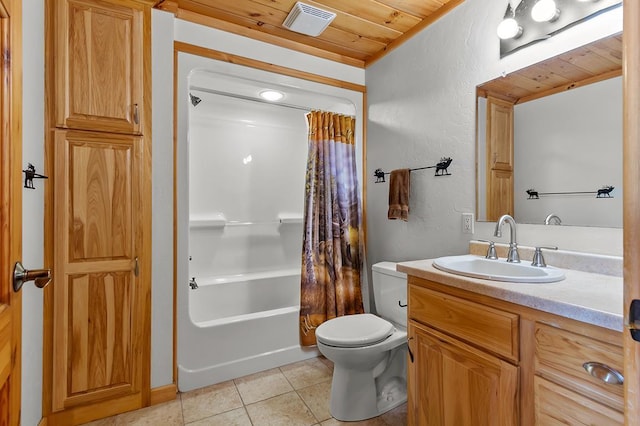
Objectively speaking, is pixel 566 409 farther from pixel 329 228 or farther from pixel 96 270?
pixel 96 270

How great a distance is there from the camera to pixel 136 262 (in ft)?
5.73

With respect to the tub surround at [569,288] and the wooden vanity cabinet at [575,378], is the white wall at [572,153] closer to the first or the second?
the tub surround at [569,288]

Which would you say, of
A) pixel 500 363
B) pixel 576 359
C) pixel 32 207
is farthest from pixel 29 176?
pixel 576 359

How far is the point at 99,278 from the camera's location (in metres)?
1.67

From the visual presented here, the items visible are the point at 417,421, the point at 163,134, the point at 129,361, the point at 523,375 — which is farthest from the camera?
the point at 163,134

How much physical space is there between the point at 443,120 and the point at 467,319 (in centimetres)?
125

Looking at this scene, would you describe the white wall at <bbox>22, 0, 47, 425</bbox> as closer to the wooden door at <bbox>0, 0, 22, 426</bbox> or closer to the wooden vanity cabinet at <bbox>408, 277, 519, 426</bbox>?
the wooden door at <bbox>0, 0, 22, 426</bbox>

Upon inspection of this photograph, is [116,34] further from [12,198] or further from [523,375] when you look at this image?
[523,375]

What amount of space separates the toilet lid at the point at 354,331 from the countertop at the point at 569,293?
57cm

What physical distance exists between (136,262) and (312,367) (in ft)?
4.48

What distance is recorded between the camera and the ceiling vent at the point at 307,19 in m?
1.92

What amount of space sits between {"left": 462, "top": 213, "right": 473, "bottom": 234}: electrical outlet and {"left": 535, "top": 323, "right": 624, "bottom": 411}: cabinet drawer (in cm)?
88

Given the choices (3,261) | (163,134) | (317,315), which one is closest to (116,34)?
(163,134)

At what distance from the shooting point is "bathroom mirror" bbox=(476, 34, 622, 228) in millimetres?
1253
